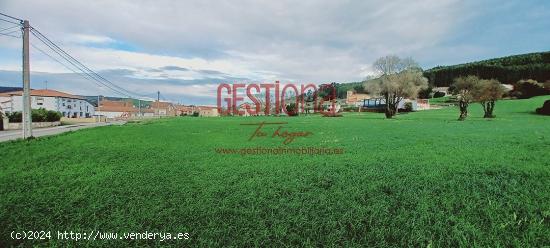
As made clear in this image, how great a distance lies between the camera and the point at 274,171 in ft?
25.2

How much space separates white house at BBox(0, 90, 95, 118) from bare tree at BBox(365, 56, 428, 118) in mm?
79391

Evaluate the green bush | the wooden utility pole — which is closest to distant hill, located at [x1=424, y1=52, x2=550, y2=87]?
the wooden utility pole

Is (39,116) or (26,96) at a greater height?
(26,96)

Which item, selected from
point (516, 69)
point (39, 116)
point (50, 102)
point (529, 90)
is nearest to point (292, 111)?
point (39, 116)

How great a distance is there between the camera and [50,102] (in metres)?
78.1

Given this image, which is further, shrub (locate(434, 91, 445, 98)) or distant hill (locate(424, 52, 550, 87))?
shrub (locate(434, 91, 445, 98))

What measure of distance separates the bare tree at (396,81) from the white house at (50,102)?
79391mm

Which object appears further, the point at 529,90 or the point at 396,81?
the point at 529,90

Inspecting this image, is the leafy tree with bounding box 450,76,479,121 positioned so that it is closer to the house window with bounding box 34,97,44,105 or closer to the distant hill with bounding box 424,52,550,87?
the distant hill with bounding box 424,52,550,87

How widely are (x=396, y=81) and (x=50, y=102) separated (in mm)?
88610

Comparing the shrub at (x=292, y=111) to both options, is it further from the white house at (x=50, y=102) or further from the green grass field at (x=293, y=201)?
the green grass field at (x=293, y=201)

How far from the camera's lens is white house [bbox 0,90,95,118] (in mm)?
70750

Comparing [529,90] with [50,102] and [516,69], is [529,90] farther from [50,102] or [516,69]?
[50,102]

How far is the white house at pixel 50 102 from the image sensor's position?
7075 centimetres
